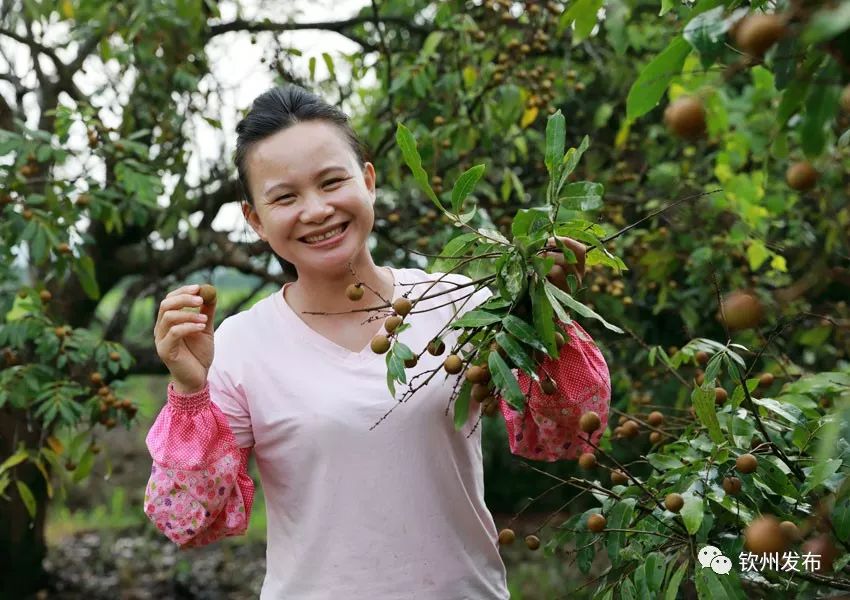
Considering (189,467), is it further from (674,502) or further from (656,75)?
(656,75)

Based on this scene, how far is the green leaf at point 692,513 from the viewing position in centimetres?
132

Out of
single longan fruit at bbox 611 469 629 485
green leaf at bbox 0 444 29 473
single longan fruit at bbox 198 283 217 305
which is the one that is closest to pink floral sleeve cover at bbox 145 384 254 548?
single longan fruit at bbox 198 283 217 305

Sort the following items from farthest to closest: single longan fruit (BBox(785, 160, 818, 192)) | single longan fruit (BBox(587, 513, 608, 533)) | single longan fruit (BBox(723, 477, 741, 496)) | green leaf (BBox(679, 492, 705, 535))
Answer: single longan fruit (BBox(587, 513, 608, 533)) < single longan fruit (BBox(723, 477, 741, 496)) < green leaf (BBox(679, 492, 705, 535)) < single longan fruit (BBox(785, 160, 818, 192))

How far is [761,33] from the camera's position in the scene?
0.85 meters

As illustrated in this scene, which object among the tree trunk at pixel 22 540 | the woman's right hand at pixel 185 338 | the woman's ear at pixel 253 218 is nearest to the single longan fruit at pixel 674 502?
the woman's right hand at pixel 185 338

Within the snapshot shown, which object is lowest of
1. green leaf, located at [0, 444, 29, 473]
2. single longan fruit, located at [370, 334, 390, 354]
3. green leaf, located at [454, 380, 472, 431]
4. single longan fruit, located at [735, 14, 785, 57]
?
green leaf, located at [0, 444, 29, 473]

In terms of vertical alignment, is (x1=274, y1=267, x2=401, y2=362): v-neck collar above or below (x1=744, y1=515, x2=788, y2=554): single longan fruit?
above

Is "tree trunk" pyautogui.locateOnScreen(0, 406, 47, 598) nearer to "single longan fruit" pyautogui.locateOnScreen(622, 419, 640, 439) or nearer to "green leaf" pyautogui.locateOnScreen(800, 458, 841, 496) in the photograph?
"single longan fruit" pyautogui.locateOnScreen(622, 419, 640, 439)

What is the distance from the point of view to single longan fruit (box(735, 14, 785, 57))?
33.3 inches

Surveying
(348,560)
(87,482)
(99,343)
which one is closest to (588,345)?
(348,560)

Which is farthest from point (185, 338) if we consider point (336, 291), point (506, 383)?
point (506, 383)

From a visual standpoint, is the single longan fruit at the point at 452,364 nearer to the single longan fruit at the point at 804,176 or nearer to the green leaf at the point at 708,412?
the green leaf at the point at 708,412

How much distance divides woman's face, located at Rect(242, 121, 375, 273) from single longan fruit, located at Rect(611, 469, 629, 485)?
1.75 ft

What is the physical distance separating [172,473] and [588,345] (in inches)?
25.4
